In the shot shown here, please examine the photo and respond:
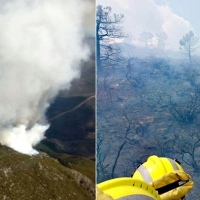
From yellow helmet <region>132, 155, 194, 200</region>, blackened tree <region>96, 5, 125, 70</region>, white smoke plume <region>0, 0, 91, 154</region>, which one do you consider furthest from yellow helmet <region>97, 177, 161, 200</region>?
white smoke plume <region>0, 0, 91, 154</region>

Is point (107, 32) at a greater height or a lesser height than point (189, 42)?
greater

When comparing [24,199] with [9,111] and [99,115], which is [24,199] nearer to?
[9,111]

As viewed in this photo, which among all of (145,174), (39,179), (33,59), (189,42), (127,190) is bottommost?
(127,190)

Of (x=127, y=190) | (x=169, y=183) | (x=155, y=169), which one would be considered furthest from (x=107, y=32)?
(x=127, y=190)

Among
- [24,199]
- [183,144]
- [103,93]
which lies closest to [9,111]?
[24,199]

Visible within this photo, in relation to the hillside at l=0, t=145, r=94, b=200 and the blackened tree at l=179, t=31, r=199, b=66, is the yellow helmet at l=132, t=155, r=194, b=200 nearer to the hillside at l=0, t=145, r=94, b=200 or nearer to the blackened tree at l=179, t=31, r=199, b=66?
the blackened tree at l=179, t=31, r=199, b=66

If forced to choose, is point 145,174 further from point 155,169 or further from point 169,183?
point 169,183

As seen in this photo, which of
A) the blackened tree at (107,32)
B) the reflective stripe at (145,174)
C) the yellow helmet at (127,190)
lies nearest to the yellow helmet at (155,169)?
the reflective stripe at (145,174)
